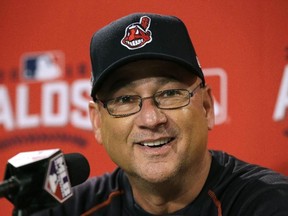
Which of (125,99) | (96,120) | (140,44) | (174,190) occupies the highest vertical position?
(140,44)

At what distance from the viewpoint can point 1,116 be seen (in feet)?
5.13

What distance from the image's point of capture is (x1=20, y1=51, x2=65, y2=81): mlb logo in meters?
1.52

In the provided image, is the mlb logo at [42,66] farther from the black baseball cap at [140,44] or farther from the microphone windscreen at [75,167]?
the microphone windscreen at [75,167]

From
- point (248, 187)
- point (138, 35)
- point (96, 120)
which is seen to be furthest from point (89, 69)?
point (248, 187)

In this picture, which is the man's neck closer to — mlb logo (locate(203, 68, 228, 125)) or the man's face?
the man's face

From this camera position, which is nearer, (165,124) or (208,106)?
(165,124)

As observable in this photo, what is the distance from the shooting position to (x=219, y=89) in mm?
1350

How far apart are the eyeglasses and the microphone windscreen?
0.19 metres

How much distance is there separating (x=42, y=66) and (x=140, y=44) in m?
0.57

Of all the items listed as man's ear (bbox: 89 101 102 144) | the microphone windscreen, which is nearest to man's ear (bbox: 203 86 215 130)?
man's ear (bbox: 89 101 102 144)

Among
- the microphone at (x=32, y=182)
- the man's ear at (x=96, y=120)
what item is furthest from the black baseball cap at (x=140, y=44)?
the microphone at (x=32, y=182)

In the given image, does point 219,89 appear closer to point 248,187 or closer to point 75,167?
point 248,187

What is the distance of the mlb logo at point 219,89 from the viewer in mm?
1344

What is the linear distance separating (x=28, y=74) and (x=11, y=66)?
0.06 metres
